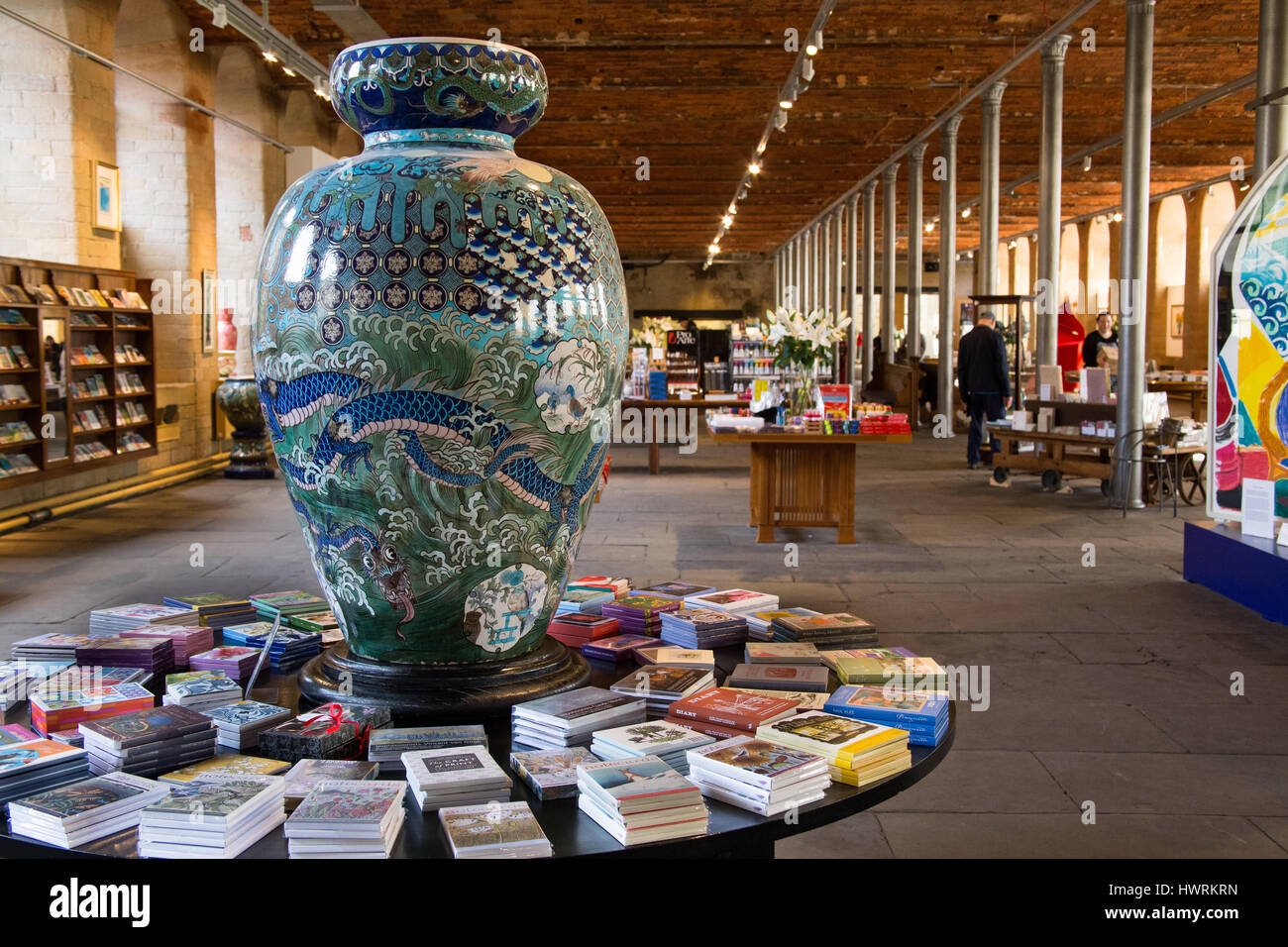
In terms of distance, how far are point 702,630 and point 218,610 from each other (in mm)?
961

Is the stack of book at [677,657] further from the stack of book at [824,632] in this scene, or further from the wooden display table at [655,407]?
the wooden display table at [655,407]

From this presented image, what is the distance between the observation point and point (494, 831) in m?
1.28

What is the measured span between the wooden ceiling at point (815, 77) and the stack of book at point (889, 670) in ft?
30.9

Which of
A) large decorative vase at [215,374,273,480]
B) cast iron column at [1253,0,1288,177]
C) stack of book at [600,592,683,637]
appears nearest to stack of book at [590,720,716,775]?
stack of book at [600,592,683,637]

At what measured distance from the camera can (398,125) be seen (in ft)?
5.67

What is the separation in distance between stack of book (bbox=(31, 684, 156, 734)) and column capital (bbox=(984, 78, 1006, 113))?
1343cm

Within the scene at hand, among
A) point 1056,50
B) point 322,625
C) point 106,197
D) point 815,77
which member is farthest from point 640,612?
point 815,77

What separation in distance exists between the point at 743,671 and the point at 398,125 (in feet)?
3.30

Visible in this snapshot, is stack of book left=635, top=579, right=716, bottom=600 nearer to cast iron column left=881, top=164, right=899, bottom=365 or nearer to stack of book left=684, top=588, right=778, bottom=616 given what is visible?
stack of book left=684, top=588, right=778, bottom=616

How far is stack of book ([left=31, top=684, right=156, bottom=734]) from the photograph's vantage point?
1.64 metres

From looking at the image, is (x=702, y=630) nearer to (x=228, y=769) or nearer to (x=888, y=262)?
(x=228, y=769)

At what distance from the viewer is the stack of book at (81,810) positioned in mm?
1275

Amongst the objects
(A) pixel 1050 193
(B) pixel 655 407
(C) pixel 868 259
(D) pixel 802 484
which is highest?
(C) pixel 868 259
